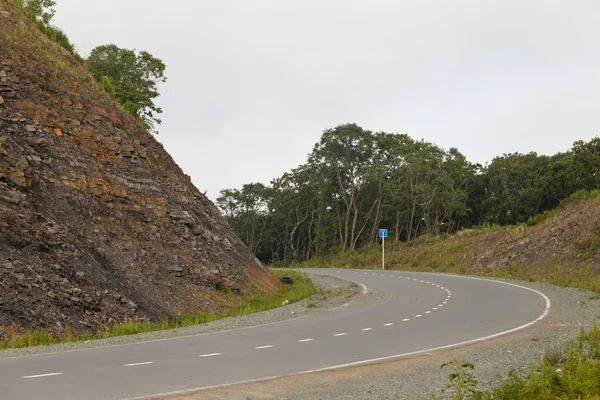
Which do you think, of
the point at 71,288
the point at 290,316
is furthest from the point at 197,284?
the point at 71,288

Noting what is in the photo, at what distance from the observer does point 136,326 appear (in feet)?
56.4

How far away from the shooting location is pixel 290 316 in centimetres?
2023

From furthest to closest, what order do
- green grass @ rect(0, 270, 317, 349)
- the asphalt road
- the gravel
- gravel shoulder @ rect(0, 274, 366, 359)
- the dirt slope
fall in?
the dirt slope, green grass @ rect(0, 270, 317, 349), gravel shoulder @ rect(0, 274, 366, 359), the asphalt road, the gravel

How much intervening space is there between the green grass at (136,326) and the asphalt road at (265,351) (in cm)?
245

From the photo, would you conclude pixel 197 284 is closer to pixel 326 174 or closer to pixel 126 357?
pixel 126 357

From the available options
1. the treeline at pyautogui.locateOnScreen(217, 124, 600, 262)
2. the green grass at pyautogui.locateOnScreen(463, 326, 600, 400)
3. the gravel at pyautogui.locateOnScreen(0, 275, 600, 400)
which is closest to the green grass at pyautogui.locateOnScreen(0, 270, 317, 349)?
the gravel at pyautogui.locateOnScreen(0, 275, 600, 400)

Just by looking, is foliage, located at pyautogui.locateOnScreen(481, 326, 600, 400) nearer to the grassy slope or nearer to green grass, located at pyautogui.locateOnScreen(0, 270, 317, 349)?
green grass, located at pyautogui.locateOnScreen(0, 270, 317, 349)

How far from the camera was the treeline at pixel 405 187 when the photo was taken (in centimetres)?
6825

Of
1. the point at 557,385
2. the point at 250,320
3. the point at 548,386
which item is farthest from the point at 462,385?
the point at 250,320

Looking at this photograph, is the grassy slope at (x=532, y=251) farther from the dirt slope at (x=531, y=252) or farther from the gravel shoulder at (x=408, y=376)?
the gravel shoulder at (x=408, y=376)

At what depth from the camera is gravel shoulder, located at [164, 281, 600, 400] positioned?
8930mm

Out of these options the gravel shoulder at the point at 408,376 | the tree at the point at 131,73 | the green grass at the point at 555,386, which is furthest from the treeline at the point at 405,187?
the green grass at the point at 555,386

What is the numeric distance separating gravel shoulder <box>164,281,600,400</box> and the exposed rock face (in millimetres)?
8717

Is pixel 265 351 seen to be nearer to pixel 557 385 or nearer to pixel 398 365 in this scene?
pixel 398 365
